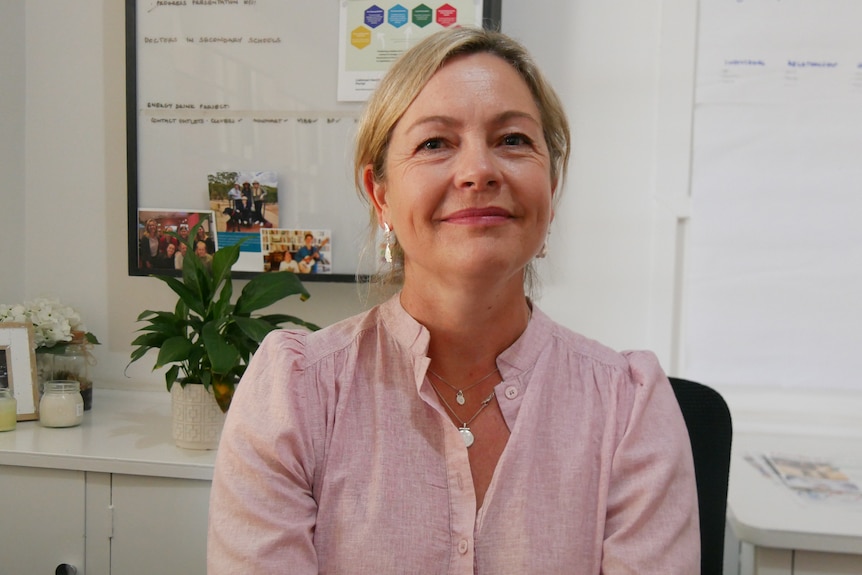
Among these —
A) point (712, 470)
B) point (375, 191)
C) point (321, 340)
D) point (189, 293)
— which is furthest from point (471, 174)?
point (189, 293)

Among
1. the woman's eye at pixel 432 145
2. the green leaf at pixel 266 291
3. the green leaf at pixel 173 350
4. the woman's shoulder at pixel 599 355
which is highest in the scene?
the woman's eye at pixel 432 145

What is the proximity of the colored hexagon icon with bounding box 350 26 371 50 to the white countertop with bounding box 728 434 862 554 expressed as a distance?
1.22 meters

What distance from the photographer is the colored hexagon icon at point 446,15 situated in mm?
1729

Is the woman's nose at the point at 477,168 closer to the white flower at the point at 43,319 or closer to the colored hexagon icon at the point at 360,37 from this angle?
the colored hexagon icon at the point at 360,37

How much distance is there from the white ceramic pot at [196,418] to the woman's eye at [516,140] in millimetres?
879

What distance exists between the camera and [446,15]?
5.69ft

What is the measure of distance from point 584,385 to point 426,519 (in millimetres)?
295

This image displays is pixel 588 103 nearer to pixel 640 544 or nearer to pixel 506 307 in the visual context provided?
pixel 506 307

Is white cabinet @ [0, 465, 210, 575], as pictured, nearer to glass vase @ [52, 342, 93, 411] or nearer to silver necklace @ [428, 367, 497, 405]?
glass vase @ [52, 342, 93, 411]

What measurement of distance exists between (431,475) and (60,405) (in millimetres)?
1060

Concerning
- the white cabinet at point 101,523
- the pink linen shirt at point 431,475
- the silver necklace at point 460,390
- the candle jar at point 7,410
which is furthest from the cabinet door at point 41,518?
the silver necklace at point 460,390

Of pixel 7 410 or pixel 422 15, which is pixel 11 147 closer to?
Result: pixel 7 410

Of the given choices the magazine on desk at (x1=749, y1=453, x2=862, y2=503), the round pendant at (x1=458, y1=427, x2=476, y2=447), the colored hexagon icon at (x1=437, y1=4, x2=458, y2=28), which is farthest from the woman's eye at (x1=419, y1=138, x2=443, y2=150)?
the magazine on desk at (x1=749, y1=453, x2=862, y2=503)

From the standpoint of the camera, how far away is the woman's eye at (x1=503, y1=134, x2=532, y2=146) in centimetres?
105
